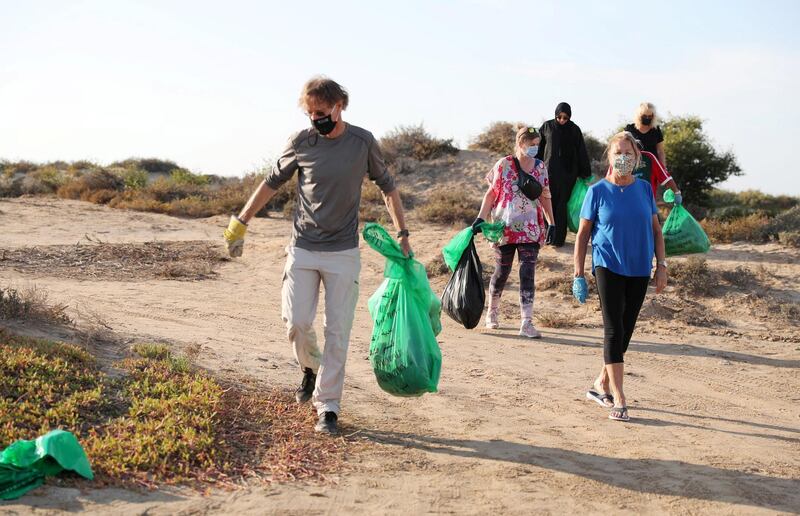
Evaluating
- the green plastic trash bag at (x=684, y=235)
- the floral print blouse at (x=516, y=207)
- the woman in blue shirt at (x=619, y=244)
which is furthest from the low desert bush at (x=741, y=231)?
the woman in blue shirt at (x=619, y=244)

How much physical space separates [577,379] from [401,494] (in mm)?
3273

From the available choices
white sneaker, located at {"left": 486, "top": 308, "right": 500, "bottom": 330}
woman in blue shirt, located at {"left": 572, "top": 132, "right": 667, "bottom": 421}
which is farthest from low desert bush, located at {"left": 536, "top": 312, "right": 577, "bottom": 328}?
woman in blue shirt, located at {"left": 572, "top": 132, "right": 667, "bottom": 421}

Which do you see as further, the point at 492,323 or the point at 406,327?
the point at 492,323

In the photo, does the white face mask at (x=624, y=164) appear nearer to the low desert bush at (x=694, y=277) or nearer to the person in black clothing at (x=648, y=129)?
the person in black clothing at (x=648, y=129)

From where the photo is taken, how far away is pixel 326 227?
18.2 ft

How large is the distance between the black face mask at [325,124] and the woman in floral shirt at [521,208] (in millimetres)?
3425

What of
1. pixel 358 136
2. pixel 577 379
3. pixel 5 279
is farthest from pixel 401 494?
pixel 5 279

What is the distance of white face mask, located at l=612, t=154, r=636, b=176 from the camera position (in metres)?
6.18

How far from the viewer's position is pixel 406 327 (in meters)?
5.69

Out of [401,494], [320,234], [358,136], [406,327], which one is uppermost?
[358,136]

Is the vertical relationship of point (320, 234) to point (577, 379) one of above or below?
above

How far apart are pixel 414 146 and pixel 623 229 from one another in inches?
608

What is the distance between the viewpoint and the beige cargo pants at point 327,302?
5586 millimetres

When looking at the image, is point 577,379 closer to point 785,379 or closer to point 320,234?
point 785,379
